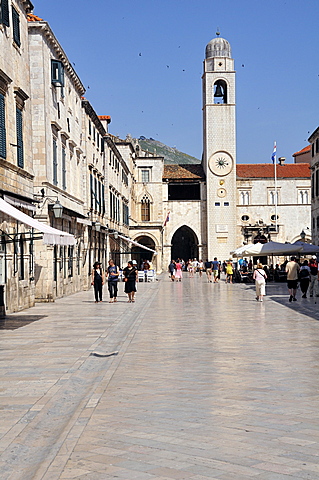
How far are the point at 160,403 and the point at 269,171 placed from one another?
66.6 metres

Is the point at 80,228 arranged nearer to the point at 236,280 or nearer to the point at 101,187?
the point at 101,187

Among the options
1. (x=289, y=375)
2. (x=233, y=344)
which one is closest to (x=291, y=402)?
(x=289, y=375)

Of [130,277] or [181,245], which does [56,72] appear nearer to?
[130,277]

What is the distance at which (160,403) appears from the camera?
7.14 m

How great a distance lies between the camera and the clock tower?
67.9 metres

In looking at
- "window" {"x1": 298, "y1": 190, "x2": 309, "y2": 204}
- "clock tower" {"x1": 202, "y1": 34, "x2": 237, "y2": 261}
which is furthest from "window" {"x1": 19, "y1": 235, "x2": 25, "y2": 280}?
"window" {"x1": 298, "y1": 190, "x2": 309, "y2": 204}

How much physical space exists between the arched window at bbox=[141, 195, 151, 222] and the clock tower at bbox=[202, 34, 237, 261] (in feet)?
22.0

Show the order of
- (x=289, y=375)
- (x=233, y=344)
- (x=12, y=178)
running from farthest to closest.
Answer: (x=12, y=178) → (x=233, y=344) → (x=289, y=375)

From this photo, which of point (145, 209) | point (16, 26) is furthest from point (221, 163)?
point (16, 26)

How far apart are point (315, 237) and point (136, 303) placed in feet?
87.4

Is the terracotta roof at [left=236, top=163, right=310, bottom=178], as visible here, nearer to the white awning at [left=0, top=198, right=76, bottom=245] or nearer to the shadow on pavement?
the shadow on pavement

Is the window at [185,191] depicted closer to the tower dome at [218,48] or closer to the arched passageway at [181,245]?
the arched passageway at [181,245]

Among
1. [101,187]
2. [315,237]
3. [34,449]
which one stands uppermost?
[101,187]

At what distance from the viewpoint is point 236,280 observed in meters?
42.0
